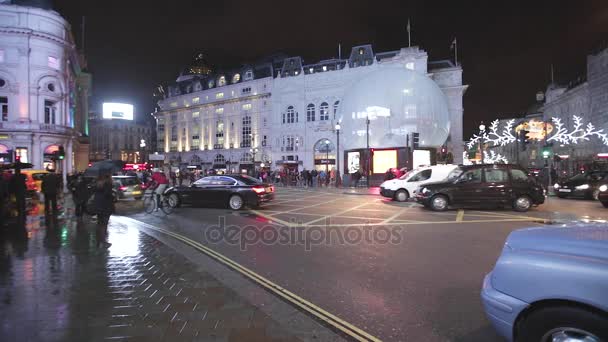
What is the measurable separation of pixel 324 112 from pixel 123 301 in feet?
171

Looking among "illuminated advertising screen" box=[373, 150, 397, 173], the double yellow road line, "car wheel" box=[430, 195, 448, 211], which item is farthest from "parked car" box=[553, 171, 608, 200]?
the double yellow road line

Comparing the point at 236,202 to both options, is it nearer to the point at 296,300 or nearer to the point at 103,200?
the point at 103,200

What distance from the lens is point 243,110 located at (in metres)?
64.7

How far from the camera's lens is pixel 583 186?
17562 millimetres

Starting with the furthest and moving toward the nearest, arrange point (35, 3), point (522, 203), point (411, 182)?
point (35, 3)
point (411, 182)
point (522, 203)

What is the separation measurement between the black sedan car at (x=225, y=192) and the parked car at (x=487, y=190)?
21.3 feet

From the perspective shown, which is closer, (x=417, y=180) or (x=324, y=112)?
(x=417, y=180)

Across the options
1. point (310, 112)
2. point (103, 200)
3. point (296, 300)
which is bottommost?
point (296, 300)

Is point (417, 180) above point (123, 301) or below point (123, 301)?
above

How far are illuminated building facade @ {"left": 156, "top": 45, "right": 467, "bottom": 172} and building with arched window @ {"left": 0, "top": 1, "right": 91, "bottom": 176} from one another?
2689 centimetres

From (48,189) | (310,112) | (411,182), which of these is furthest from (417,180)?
(310,112)

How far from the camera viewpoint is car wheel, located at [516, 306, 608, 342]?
238 centimetres

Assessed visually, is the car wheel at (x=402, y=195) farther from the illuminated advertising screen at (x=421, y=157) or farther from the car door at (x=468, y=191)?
the illuminated advertising screen at (x=421, y=157)

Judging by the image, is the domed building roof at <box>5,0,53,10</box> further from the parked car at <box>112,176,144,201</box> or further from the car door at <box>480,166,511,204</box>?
the car door at <box>480,166,511,204</box>
